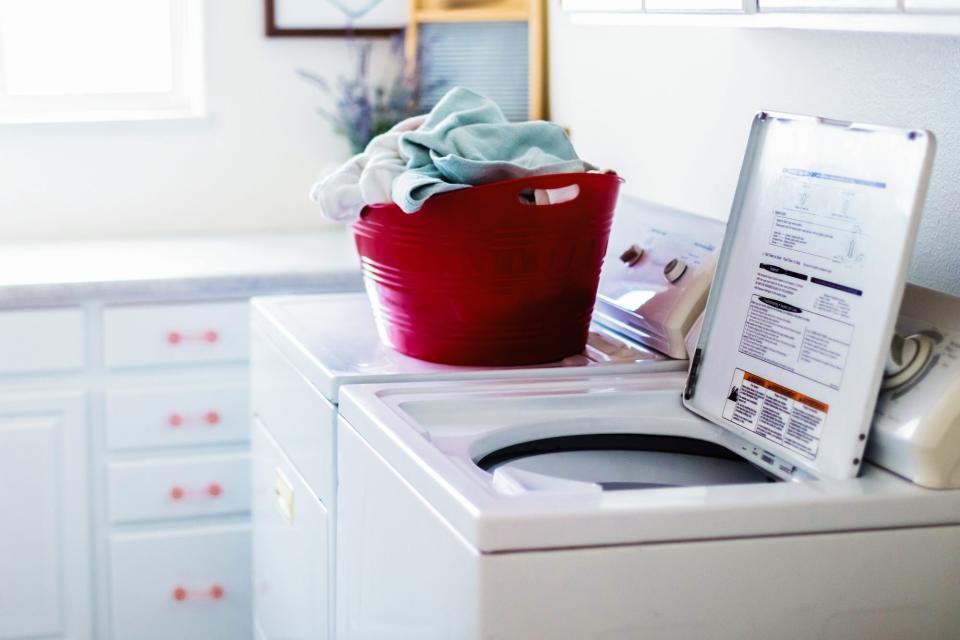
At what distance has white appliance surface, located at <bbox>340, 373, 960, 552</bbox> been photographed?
1.22 meters

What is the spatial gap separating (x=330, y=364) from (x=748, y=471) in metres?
0.60

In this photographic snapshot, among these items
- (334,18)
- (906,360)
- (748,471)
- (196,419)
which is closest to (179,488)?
(196,419)

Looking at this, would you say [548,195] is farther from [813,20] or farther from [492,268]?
[813,20]

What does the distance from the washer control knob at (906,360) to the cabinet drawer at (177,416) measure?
1713 millimetres

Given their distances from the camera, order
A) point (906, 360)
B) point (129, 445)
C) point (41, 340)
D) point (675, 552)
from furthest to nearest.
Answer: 1. point (129, 445)
2. point (41, 340)
3. point (906, 360)
4. point (675, 552)

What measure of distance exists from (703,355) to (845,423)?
298mm

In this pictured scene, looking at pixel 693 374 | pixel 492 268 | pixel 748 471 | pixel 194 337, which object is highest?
pixel 492 268

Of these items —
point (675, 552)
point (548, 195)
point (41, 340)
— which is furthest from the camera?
point (41, 340)

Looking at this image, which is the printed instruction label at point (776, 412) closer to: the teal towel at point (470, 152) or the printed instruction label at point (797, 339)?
the printed instruction label at point (797, 339)

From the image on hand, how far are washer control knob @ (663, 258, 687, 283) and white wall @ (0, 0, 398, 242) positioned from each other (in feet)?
5.39

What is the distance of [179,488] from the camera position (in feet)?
9.16

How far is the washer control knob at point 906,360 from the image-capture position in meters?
1.35

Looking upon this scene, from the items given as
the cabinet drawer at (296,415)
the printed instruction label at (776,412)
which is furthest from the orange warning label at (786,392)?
the cabinet drawer at (296,415)

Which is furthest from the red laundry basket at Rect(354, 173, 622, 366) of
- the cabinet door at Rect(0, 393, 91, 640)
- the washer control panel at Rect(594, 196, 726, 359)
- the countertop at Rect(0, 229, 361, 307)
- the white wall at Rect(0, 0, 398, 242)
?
the white wall at Rect(0, 0, 398, 242)
